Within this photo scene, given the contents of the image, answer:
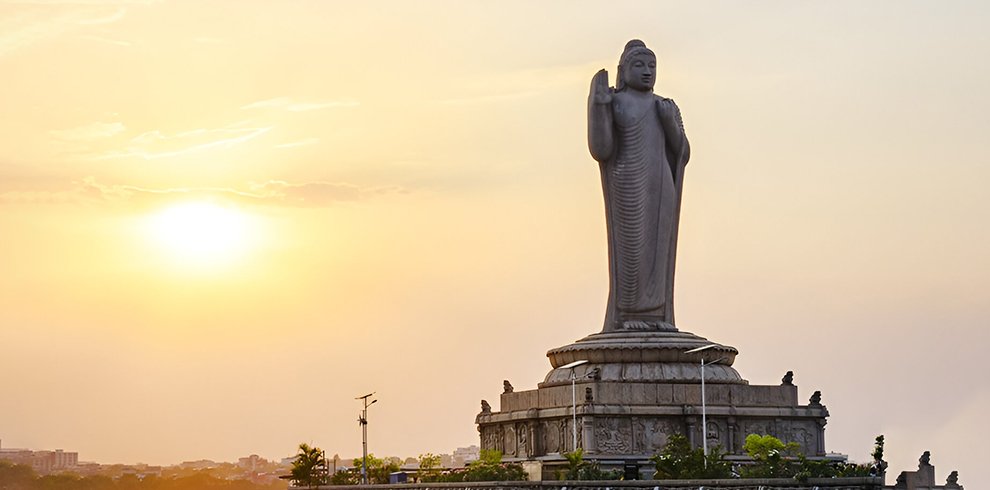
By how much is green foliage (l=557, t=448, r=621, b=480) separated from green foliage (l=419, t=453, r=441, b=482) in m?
4.73

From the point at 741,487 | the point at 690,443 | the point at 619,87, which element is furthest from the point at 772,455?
the point at 619,87

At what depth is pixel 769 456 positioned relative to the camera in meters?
47.2

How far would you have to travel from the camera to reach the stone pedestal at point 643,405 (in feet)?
171

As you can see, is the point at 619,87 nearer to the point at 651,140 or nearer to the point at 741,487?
the point at 651,140

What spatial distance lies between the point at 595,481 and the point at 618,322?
9653 millimetres

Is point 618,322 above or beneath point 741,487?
above

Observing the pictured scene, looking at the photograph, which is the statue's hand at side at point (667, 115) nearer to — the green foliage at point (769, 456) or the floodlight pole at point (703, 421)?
the floodlight pole at point (703, 421)

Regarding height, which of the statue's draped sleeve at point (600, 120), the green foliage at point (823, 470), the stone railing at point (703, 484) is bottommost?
the stone railing at point (703, 484)

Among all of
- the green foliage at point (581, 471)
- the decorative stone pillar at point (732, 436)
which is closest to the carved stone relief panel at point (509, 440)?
the green foliage at point (581, 471)

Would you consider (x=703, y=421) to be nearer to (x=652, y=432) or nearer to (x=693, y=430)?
(x=693, y=430)

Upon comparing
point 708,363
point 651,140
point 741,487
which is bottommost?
point 741,487

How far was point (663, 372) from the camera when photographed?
5341 centimetres

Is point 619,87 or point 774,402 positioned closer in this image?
point 774,402

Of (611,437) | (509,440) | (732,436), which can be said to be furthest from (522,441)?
(732,436)
